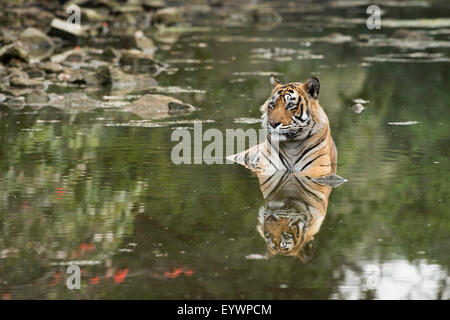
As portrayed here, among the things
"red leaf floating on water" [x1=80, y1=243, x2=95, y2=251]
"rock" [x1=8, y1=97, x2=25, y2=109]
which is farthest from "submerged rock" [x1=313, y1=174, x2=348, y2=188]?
"rock" [x1=8, y1=97, x2=25, y2=109]

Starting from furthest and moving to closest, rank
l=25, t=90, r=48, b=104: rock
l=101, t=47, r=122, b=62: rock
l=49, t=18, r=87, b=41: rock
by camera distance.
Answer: l=49, t=18, r=87, b=41: rock
l=101, t=47, r=122, b=62: rock
l=25, t=90, r=48, b=104: rock

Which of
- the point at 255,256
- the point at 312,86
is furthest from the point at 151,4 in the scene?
the point at 255,256

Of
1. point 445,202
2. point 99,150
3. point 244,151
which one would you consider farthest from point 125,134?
point 445,202

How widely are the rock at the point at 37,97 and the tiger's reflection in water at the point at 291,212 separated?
24.8ft

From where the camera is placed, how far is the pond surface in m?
6.80

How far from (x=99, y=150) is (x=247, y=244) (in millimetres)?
4927

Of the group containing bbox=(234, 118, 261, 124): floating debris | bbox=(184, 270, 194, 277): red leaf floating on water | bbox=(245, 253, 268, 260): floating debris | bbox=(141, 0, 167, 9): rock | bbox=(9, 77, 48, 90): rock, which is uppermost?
bbox=(141, 0, 167, 9): rock

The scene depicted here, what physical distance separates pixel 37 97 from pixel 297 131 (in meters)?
8.10

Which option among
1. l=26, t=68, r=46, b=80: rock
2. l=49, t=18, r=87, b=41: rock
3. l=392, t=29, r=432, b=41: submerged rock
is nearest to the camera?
l=26, t=68, r=46, b=80: rock

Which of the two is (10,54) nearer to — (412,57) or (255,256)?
(412,57)

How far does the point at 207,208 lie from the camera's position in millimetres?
9117

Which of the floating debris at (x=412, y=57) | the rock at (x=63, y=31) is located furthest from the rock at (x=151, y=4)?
the floating debris at (x=412, y=57)

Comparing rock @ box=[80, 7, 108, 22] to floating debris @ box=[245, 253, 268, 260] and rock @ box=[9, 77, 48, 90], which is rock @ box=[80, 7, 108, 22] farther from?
floating debris @ box=[245, 253, 268, 260]
